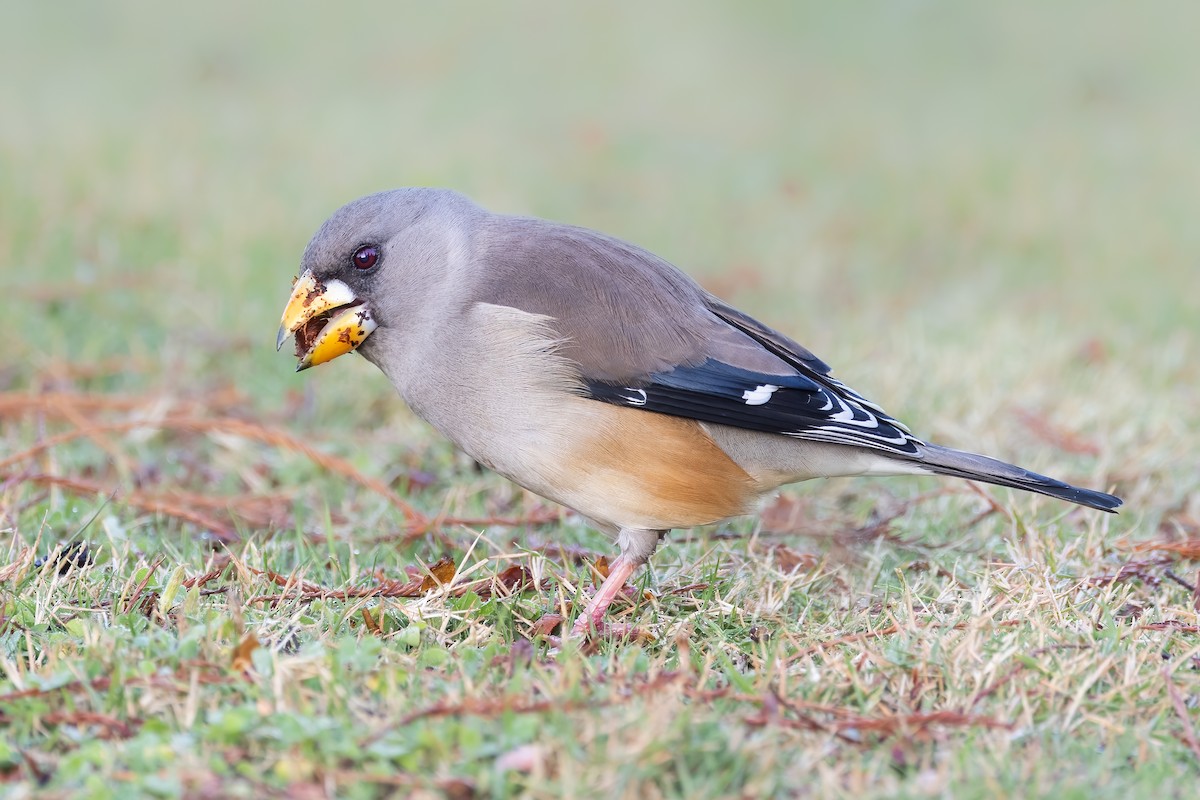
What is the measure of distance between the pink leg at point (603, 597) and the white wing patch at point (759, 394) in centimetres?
62

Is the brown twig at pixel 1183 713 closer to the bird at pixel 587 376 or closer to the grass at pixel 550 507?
the grass at pixel 550 507

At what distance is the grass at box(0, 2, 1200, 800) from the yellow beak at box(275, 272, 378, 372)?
0.64 meters

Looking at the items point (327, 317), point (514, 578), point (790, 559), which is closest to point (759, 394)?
point (790, 559)

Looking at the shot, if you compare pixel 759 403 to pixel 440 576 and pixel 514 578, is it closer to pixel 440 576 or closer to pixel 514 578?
pixel 514 578

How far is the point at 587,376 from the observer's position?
4.00m

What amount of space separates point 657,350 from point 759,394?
347 millimetres

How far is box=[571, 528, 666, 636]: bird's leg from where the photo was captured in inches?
145

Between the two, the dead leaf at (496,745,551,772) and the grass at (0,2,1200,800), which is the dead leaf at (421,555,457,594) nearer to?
the grass at (0,2,1200,800)

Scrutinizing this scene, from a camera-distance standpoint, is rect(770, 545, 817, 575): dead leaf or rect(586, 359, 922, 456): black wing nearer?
rect(586, 359, 922, 456): black wing

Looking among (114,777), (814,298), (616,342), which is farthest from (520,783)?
(814,298)

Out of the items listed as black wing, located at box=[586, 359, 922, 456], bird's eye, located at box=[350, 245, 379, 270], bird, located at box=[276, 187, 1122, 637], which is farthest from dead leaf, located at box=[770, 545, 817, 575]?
bird's eye, located at box=[350, 245, 379, 270]

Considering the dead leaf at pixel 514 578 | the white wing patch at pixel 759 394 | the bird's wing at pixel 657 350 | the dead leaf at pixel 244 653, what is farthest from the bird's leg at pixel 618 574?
the dead leaf at pixel 244 653

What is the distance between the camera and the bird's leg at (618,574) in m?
3.68

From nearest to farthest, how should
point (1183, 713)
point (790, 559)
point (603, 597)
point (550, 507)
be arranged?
point (1183, 713)
point (603, 597)
point (790, 559)
point (550, 507)
